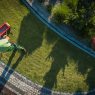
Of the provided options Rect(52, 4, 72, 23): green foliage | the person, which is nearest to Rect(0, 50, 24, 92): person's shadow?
the person

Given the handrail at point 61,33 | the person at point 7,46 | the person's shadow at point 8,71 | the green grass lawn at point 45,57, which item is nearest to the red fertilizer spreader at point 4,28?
the person at point 7,46

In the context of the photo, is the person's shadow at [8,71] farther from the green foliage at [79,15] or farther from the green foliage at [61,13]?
the green foliage at [79,15]

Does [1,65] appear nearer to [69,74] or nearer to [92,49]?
[69,74]

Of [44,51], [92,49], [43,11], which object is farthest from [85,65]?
[43,11]

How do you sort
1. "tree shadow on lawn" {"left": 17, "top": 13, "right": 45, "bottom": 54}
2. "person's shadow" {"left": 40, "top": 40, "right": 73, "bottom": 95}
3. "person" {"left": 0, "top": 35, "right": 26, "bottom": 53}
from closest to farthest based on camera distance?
"person" {"left": 0, "top": 35, "right": 26, "bottom": 53}
"person's shadow" {"left": 40, "top": 40, "right": 73, "bottom": 95}
"tree shadow on lawn" {"left": 17, "top": 13, "right": 45, "bottom": 54}

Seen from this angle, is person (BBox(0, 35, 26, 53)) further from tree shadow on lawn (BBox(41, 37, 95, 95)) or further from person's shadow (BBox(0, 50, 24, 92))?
tree shadow on lawn (BBox(41, 37, 95, 95))

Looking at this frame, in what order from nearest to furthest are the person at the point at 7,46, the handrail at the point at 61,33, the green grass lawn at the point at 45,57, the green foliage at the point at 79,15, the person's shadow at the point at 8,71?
the person at the point at 7,46
the person's shadow at the point at 8,71
the green grass lawn at the point at 45,57
the green foliage at the point at 79,15
the handrail at the point at 61,33
